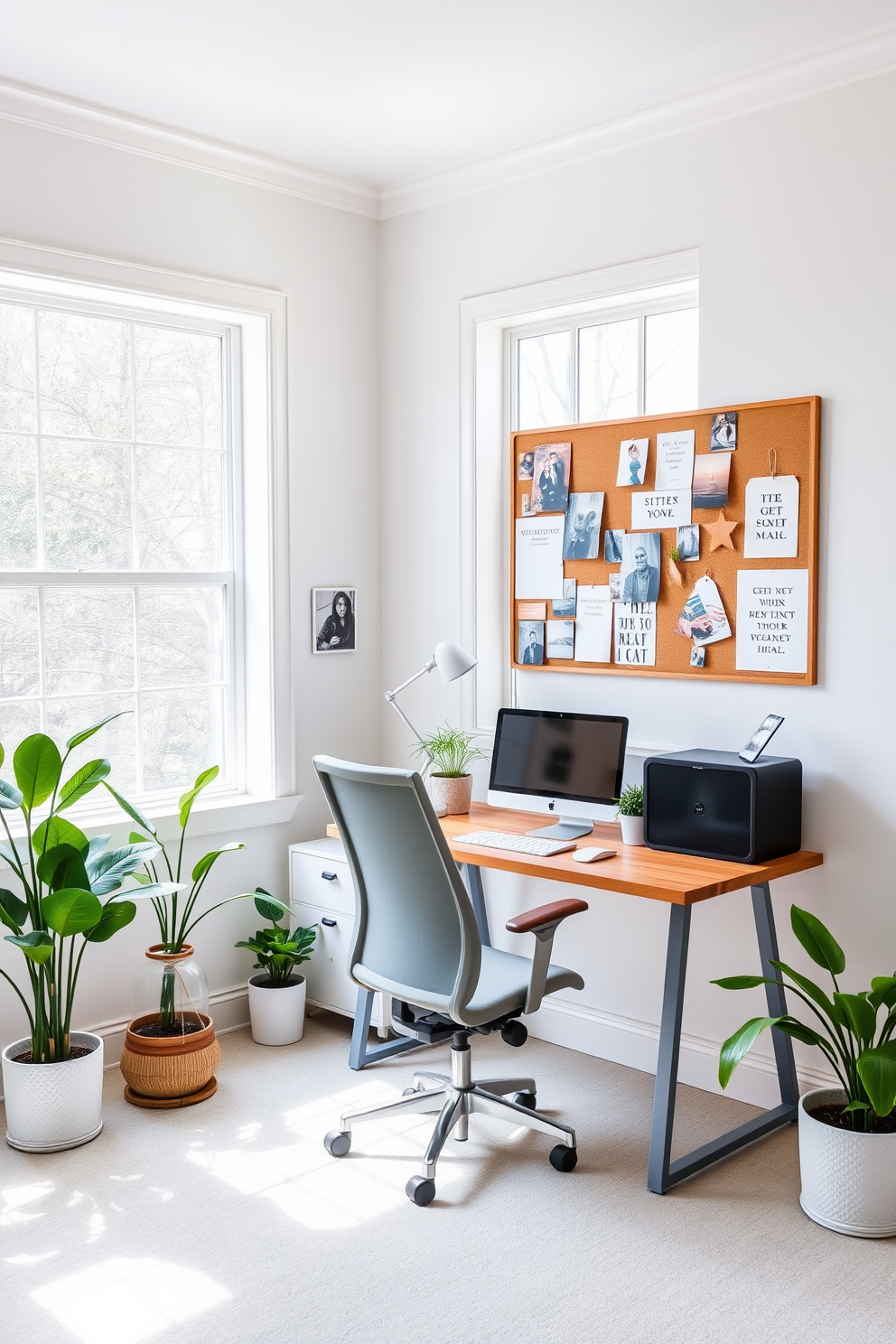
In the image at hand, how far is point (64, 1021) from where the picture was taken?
121 inches

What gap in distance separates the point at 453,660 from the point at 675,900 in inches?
44.0

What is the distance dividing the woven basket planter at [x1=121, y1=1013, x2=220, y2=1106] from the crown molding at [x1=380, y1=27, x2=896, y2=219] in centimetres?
271

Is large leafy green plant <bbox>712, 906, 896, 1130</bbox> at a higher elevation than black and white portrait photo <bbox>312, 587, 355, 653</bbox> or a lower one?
lower

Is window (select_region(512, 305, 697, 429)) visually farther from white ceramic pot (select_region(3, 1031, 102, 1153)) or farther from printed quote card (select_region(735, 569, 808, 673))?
white ceramic pot (select_region(3, 1031, 102, 1153))

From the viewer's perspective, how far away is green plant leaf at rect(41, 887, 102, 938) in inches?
111

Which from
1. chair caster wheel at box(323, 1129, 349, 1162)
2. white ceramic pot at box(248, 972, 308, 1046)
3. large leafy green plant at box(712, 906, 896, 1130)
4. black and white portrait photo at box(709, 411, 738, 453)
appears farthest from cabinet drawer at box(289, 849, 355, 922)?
black and white portrait photo at box(709, 411, 738, 453)

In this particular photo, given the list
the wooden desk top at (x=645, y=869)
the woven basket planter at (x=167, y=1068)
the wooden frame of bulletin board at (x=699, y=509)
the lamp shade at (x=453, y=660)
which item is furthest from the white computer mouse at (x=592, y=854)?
the woven basket planter at (x=167, y=1068)

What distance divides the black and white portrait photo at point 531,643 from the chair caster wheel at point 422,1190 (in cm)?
159

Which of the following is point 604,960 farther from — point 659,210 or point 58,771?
point 659,210

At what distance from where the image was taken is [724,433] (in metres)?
3.19

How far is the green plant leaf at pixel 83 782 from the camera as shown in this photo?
302cm

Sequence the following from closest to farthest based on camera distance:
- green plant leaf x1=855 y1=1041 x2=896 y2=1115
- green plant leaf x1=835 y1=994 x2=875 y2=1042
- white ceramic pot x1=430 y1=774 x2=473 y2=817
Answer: green plant leaf x1=855 y1=1041 x2=896 y2=1115, green plant leaf x1=835 y1=994 x2=875 y2=1042, white ceramic pot x1=430 y1=774 x2=473 y2=817

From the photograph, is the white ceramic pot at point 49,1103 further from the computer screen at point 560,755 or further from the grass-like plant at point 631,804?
the grass-like plant at point 631,804

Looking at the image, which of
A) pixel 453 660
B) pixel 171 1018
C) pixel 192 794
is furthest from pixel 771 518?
pixel 171 1018
